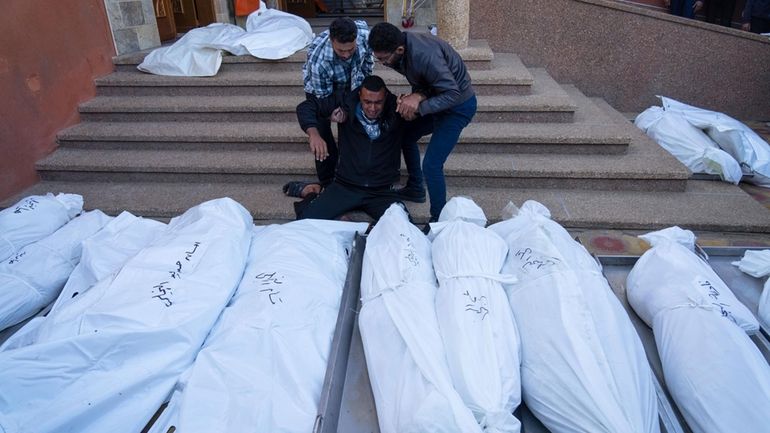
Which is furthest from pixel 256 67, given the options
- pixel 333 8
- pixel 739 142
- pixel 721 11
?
pixel 721 11

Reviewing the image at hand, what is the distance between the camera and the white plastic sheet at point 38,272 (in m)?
2.23

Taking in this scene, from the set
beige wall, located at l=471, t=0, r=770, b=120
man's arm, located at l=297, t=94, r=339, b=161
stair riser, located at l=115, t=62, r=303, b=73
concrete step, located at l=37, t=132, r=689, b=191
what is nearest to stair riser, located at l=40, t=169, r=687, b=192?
concrete step, located at l=37, t=132, r=689, b=191

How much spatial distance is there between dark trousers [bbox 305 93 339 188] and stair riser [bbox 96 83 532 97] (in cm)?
119

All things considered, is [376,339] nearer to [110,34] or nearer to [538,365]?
[538,365]

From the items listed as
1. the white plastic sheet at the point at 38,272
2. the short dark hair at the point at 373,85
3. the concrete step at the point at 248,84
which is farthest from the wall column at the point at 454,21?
the white plastic sheet at the point at 38,272

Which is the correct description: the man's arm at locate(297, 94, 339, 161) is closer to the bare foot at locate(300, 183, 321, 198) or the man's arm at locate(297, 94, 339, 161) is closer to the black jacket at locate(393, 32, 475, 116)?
the bare foot at locate(300, 183, 321, 198)

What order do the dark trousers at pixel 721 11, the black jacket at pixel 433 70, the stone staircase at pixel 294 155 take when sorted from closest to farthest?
the black jacket at pixel 433 70
the stone staircase at pixel 294 155
the dark trousers at pixel 721 11

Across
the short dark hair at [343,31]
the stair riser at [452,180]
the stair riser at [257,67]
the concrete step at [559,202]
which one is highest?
the short dark hair at [343,31]

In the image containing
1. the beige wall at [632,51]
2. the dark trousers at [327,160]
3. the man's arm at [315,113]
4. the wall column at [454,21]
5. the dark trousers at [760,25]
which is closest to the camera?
the man's arm at [315,113]

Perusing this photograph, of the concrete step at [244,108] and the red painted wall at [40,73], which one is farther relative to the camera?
the concrete step at [244,108]

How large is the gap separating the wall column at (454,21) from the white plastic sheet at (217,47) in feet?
4.81

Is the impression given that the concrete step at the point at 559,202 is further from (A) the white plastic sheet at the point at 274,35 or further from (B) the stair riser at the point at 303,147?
(A) the white plastic sheet at the point at 274,35

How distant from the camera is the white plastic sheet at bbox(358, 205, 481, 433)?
1450 millimetres

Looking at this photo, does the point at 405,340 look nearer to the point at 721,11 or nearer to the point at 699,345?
the point at 699,345
